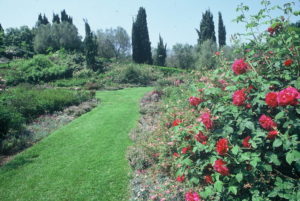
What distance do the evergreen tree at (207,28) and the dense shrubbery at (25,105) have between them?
27.2m

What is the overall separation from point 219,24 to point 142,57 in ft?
57.4

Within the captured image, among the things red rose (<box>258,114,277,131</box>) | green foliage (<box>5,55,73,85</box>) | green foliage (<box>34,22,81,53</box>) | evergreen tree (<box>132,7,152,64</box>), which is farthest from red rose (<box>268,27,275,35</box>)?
green foliage (<box>34,22,81,53</box>)

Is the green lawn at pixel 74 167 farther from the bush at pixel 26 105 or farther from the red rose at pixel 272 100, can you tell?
the red rose at pixel 272 100

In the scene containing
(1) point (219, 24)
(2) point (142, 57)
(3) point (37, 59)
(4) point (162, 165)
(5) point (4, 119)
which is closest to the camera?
(4) point (162, 165)

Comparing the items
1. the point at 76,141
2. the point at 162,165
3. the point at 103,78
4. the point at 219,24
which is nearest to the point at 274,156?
the point at 162,165

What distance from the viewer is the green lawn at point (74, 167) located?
426 centimetres

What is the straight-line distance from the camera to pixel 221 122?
8.36 feet

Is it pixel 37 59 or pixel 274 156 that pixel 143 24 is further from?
pixel 274 156

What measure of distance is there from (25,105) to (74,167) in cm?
535

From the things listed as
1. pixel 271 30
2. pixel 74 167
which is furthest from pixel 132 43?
pixel 271 30

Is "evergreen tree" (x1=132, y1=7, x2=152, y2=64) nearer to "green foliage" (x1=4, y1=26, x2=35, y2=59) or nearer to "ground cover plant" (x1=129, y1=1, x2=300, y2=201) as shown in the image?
"green foliage" (x1=4, y1=26, x2=35, y2=59)

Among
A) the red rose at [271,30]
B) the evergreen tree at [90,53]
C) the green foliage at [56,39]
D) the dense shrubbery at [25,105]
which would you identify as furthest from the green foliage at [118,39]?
the red rose at [271,30]

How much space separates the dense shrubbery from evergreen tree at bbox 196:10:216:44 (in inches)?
1071

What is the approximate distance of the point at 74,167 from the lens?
5.18 m
